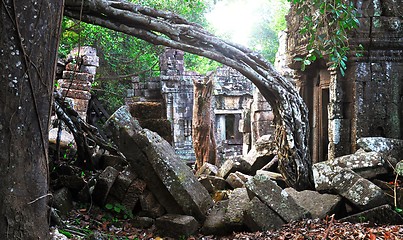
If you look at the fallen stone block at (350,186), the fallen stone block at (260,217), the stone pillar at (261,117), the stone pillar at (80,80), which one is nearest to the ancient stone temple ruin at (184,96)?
the stone pillar at (261,117)

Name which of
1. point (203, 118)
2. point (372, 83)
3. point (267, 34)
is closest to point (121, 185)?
point (372, 83)

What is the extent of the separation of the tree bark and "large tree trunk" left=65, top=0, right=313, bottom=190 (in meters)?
3.95

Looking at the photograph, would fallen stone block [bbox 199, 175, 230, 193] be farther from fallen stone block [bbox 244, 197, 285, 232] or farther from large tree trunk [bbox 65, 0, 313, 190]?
fallen stone block [bbox 244, 197, 285, 232]

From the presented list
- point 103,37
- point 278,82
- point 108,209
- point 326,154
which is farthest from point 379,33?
point 103,37

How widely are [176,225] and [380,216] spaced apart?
223 centimetres

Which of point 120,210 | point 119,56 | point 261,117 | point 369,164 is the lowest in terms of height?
point 120,210

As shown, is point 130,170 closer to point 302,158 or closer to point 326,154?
point 302,158

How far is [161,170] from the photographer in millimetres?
4730

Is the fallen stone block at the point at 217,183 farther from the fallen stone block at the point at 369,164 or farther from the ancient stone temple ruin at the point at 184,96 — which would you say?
the ancient stone temple ruin at the point at 184,96

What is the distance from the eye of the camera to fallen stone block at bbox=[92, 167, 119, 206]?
187 inches

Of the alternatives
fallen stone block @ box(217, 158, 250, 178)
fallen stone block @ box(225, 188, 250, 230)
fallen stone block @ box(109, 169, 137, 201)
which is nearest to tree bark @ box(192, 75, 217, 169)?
fallen stone block @ box(217, 158, 250, 178)

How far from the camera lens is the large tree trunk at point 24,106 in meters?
2.32

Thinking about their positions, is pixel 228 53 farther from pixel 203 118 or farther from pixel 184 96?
pixel 184 96

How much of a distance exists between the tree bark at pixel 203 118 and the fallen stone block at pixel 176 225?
5.35 metres
